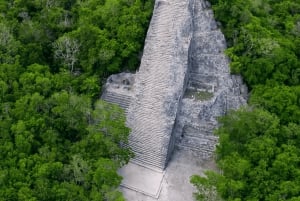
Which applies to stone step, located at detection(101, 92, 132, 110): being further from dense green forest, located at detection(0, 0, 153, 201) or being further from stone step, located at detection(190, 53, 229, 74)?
stone step, located at detection(190, 53, 229, 74)

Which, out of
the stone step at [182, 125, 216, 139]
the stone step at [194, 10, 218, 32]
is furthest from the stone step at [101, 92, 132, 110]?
the stone step at [194, 10, 218, 32]

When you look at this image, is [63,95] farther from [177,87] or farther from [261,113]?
[261,113]

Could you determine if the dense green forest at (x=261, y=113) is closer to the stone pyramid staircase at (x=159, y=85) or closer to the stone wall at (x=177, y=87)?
the stone wall at (x=177, y=87)

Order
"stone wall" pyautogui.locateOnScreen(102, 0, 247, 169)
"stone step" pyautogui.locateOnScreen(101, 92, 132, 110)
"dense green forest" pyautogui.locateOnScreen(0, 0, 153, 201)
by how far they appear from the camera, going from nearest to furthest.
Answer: "dense green forest" pyautogui.locateOnScreen(0, 0, 153, 201)
"stone wall" pyautogui.locateOnScreen(102, 0, 247, 169)
"stone step" pyautogui.locateOnScreen(101, 92, 132, 110)

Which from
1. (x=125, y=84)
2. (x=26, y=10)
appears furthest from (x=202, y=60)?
(x=26, y=10)

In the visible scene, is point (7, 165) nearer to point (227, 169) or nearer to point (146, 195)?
point (146, 195)

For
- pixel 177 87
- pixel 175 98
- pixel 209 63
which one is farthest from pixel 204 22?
pixel 175 98
